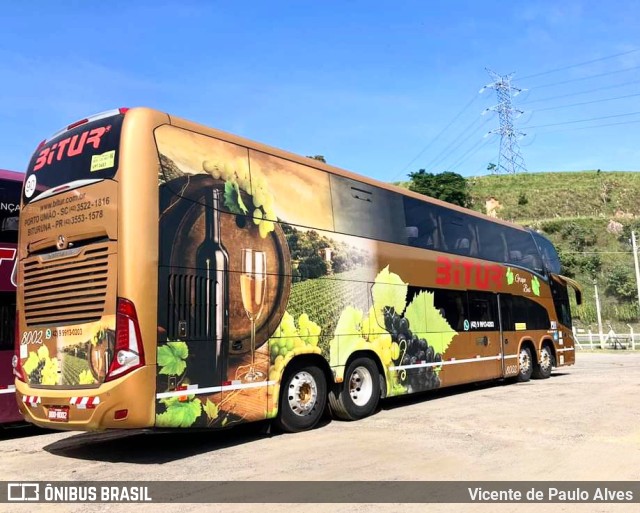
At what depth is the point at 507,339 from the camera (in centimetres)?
1438

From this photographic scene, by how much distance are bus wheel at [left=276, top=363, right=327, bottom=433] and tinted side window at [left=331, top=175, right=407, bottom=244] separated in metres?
2.34

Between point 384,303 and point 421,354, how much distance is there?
156 centimetres

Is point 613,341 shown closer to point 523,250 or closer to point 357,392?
point 523,250

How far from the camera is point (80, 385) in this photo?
21.3 ft

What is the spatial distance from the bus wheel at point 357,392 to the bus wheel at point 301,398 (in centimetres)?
48

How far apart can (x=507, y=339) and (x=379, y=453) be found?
27.4ft

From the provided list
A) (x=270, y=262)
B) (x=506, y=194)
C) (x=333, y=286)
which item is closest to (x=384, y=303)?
(x=333, y=286)

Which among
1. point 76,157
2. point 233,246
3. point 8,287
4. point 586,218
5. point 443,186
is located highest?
point 443,186

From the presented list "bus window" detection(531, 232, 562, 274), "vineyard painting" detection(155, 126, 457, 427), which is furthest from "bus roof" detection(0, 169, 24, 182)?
"bus window" detection(531, 232, 562, 274)

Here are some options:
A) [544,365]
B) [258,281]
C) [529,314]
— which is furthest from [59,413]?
A: [544,365]

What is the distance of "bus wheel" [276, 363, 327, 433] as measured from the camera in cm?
814

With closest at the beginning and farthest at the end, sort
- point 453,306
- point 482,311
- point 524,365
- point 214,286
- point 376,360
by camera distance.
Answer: point 214,286
point 376,360
point 453,306
point 482,311
point 524,365

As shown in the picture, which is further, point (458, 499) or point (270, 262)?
point (270, 262)

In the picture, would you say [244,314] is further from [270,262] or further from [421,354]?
[421,354]
